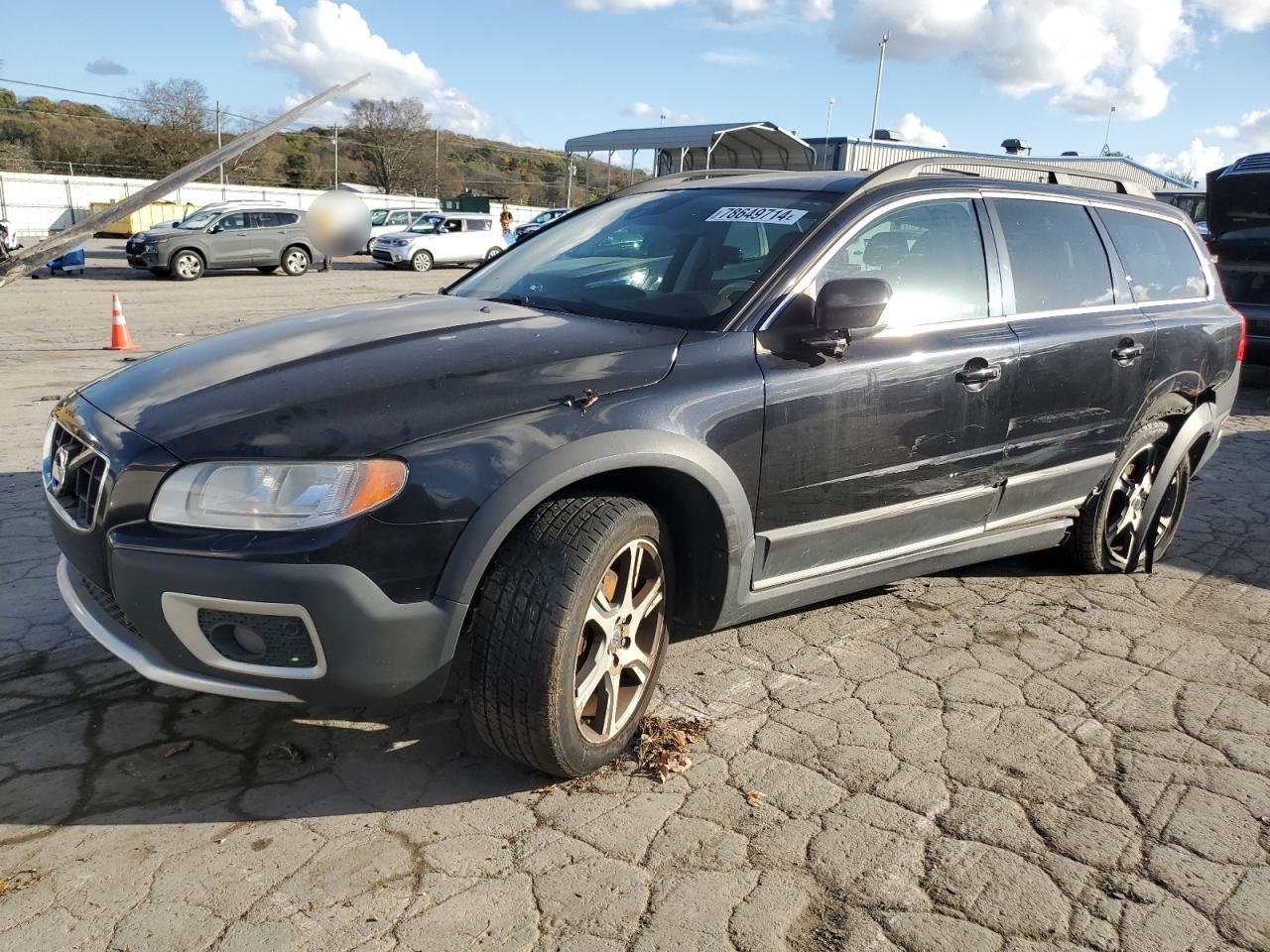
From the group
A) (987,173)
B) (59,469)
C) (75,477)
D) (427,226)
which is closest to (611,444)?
(75,477)

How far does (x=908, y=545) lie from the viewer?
11.9ft

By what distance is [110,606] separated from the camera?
265 cm

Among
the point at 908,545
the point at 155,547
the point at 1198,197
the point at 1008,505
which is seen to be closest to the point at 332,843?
the point at 155,547

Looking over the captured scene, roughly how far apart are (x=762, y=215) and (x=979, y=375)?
962 millimetres

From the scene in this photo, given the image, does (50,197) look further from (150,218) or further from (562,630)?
(562,630)

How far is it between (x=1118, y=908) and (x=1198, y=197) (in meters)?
21.2

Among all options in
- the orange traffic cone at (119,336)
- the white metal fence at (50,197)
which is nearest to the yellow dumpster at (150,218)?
the white metal fence at (50,197)

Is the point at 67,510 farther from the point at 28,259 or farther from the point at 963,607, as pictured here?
the point at 963,607

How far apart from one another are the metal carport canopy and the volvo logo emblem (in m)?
26.5

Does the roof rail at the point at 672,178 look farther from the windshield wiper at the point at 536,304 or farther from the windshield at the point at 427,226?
the windshield at the point at 427,226

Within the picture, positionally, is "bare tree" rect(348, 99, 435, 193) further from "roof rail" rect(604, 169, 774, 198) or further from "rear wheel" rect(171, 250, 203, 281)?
"roof rail" rect(604, 169, 774, 198)

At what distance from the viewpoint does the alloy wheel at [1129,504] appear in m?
4.66

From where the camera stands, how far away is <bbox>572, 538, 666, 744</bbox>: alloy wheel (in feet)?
9.04

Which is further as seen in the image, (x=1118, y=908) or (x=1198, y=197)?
(x=1198, y=197)
